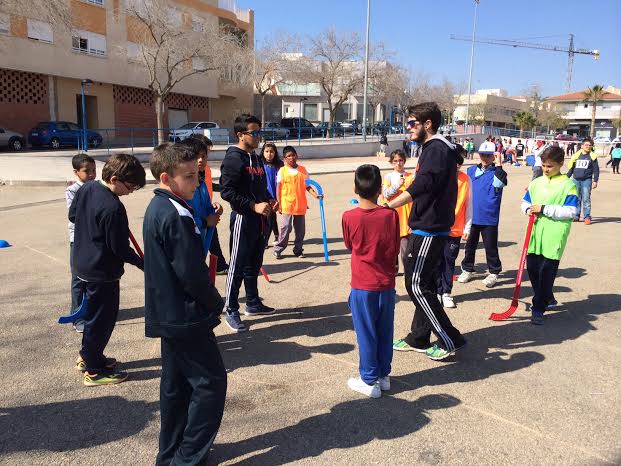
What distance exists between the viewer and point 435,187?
3.75 metres

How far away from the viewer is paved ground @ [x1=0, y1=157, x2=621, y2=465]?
2.91 metres

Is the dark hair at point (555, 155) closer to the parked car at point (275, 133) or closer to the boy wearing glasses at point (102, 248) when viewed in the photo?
the boy wearing glasses at point (102, 248)

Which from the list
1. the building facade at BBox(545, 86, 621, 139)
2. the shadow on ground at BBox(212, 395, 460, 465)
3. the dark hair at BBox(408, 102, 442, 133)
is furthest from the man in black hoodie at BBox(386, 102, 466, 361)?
the building facade at BBox(545, 86, 621, 139)

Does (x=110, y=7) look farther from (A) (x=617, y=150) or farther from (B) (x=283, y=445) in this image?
(B) (x=283, y=445)

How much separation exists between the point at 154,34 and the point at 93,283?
29.1 metres

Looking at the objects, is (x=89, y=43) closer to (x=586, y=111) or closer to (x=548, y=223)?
(x=548, y=223)

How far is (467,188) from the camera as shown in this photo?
5.65 meters

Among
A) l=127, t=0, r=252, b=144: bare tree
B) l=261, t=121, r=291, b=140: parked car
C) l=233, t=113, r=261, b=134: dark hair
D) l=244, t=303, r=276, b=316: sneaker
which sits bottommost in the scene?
l=244, t=303, r=276, b=316: sneaker

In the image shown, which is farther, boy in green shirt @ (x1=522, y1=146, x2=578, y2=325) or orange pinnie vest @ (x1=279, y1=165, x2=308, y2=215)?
orange pinnie vest @ (x1=279, y1=165, x2=308, y2=215)

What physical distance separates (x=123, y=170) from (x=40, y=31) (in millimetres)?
31000

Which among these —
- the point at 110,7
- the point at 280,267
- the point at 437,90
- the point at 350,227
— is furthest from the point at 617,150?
the point at 437,90

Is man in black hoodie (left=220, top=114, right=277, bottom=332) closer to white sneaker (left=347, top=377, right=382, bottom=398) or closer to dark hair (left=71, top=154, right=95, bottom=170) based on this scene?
dark hair (left=71, top=154, right=95, bottom=170)

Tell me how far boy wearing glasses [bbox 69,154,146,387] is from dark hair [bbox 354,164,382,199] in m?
1.51

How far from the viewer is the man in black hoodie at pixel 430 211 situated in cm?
373
